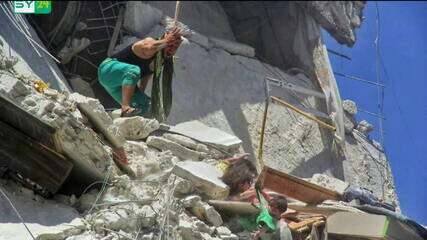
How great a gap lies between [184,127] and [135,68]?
0.73 metres

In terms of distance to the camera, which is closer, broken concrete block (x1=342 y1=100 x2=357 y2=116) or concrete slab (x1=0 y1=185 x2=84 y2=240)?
concrete slab (x1=0 y1=185 x2=84 y2=240)

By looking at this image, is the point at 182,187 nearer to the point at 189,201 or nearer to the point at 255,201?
the point at 189,201

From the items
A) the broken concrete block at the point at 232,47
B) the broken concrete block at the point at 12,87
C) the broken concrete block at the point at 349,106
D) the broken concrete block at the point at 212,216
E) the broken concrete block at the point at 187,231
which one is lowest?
the broken concrete block at the point at 349,106

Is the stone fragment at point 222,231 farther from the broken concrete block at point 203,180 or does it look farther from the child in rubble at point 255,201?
the broken concrete block at point 203,180

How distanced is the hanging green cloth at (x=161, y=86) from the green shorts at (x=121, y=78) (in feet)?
0.33

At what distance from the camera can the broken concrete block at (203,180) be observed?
4949 millimetres

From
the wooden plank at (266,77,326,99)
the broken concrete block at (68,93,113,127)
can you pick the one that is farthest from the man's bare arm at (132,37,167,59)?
the wooden plank at (266,77,326,99)

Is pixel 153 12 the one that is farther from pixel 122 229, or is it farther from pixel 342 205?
pixel 122 229

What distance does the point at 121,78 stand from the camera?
6066 mm

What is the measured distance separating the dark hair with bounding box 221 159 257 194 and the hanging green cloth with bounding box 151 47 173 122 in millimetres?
1175

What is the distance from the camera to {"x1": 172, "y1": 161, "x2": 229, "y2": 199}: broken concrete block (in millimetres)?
4949

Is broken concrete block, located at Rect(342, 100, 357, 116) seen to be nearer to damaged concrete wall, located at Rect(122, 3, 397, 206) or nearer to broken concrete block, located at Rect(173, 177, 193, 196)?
damaged concrete wall, located at Rect(122, 3, 397, 206)

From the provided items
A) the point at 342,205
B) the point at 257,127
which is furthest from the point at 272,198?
the point at 257,127

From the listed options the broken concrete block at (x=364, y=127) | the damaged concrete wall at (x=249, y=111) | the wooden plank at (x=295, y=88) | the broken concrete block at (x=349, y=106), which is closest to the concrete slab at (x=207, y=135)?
the damaged concrete wall at (x=249, y=111)
